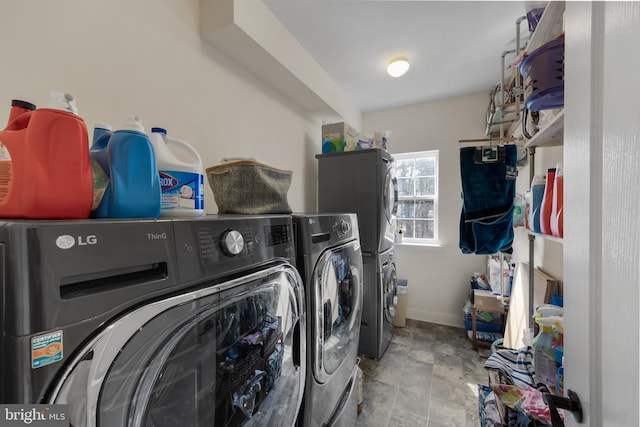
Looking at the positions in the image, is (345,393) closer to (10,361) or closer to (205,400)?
(205,400)

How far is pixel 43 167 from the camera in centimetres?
48

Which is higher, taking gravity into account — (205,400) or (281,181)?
(281,181)

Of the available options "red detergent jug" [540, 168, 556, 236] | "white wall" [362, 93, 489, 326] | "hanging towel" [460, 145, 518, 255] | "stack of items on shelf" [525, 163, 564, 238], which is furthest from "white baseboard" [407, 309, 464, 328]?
"red detergent jug" [540, 168, 556, 236]

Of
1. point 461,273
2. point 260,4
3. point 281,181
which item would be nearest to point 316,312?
point 281,181

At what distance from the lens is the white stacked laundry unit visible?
213 cm

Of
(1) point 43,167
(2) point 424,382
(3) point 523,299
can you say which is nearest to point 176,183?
(1) point 43,167

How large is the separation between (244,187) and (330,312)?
0.67 meters

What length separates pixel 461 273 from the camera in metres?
2.97

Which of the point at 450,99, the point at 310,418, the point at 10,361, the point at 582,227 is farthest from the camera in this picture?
the point at 450,99

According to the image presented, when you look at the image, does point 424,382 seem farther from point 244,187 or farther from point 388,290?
point 244,187

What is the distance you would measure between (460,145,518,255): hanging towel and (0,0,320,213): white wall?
4.87 feet

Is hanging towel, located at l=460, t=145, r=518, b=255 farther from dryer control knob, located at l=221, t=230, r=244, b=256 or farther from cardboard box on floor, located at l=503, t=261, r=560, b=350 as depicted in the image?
dryer control knob, located at l=221, t=230, r=244, b=256

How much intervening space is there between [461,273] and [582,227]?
2768 millimetres

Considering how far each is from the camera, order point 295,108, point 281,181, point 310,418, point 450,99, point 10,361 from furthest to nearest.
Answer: point 450,99 → point 295,108 → point 281,181 → point 310,418 → point 10,361
